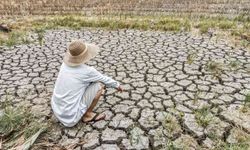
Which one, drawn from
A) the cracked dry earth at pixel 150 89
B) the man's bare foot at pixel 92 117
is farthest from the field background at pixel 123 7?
the man's bare foot at pixel 92 117

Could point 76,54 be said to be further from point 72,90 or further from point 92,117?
point 92,117

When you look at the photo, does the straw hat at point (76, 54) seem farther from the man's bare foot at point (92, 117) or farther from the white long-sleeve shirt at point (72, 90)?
the man's bare foot at point (92, 117)

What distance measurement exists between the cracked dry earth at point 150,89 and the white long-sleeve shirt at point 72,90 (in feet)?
0.56

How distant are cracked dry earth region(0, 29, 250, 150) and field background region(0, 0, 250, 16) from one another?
279 cm

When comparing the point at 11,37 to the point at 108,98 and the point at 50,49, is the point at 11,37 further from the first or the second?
the point at 108,98

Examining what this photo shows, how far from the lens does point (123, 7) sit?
34.2 ft

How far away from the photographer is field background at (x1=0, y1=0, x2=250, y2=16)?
31.9ft

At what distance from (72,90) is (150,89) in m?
1.38

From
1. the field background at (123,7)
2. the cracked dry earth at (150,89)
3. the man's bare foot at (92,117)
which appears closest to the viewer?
the cracked dry earth at (150,89)

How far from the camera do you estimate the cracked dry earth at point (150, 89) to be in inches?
139

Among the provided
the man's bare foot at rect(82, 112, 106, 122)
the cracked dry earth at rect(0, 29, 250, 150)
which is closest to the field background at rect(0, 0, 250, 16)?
the cracked dry earth at rect(0, 29, 250, 150)

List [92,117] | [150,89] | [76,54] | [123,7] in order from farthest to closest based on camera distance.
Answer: [123,7]
[150,89]
[92,117]
[76,54]

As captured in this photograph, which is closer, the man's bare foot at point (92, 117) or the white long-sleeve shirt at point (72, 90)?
the white long-sleeve shirt at point (72, 90)

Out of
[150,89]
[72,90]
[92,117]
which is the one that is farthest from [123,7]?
[72,90]
